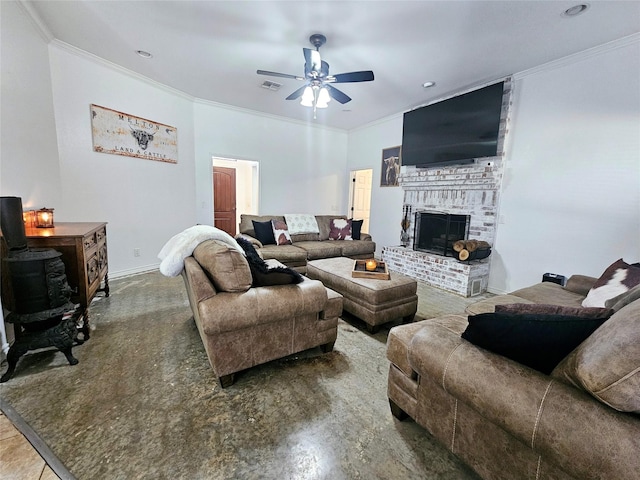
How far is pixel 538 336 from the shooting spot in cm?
102

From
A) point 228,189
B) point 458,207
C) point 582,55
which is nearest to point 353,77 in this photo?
point 582,55

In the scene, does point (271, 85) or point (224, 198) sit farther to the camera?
point (224, 198)

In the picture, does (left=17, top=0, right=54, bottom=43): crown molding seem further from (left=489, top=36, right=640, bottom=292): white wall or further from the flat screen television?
(left=489, top=36, right=640, bottom=292): white wall

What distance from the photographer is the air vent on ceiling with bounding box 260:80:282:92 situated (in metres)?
3.88

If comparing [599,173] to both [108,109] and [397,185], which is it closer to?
[397,185]

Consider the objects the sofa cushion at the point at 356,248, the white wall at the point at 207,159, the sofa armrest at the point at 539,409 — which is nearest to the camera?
the sofa armrest at the point at 539,409

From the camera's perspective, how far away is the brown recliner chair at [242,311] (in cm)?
169

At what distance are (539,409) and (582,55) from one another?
3.84 m

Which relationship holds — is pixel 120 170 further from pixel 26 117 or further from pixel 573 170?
pixel 573 170

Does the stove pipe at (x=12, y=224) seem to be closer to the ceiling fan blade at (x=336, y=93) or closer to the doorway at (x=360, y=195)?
the ceiling fan blade at (x=336, y=93)

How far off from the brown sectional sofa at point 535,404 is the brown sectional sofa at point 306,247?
2701mm

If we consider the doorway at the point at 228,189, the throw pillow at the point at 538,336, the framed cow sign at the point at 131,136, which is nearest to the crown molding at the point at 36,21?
the framed cow sign at the point at 131,136

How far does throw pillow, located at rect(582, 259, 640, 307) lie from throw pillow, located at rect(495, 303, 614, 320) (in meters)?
0.94

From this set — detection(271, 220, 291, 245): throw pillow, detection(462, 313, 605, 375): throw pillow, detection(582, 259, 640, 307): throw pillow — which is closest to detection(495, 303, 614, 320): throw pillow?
detection(462, 313, 605, 375): throw pillow
